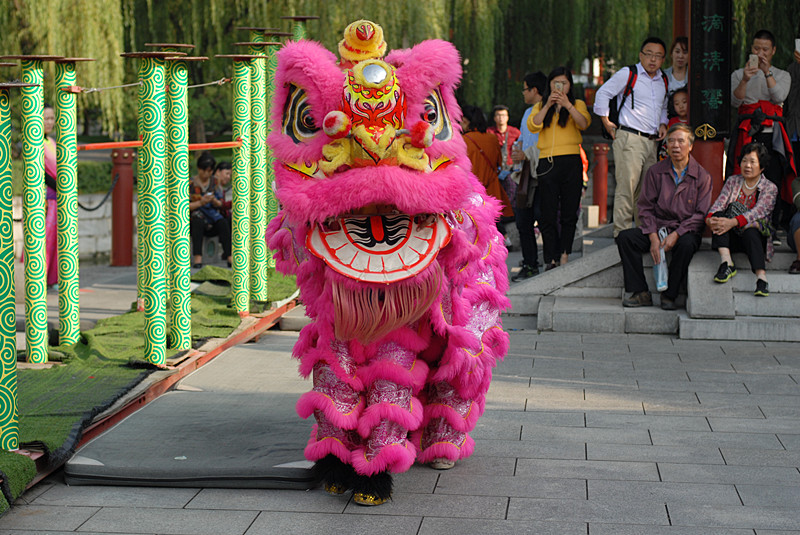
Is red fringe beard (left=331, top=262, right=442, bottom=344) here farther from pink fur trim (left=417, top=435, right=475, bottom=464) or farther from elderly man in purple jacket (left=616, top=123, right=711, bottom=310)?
elderly man in purple jacket (left=616, top=123, right=711, bottom=310)

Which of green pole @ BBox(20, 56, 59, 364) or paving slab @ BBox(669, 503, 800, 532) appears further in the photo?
green pole @ BBox(20, 56, 59, 364)

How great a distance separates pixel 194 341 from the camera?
23.0 ft

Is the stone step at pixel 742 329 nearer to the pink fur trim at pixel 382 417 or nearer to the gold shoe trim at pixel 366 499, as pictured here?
the pink fur trim at pixel 382 417

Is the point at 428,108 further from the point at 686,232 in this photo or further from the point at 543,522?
the point at 686,232

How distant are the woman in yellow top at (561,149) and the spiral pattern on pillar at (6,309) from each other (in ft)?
18.6

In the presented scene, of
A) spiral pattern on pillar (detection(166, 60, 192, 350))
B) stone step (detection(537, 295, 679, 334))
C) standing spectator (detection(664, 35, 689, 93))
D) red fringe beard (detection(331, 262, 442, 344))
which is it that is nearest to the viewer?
red fringe beard (detection(331, 262, 442, 344))

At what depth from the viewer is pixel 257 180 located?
842 centimetres

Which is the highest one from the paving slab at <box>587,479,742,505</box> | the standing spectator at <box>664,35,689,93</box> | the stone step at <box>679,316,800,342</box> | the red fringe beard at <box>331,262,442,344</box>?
the standing spectator at <box>664,35,689,93</box>

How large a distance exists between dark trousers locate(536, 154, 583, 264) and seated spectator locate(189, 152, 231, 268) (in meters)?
3.97

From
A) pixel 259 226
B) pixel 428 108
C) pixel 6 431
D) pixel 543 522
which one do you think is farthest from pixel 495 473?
pixel 259 226

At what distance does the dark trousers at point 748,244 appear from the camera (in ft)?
25.3

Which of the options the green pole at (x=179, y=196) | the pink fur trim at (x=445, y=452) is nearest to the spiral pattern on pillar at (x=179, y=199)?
the green pole at (x=179, y=196)

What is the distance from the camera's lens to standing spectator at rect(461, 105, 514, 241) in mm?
9938

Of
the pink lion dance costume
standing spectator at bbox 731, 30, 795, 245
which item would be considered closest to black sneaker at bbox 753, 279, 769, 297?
standing spectator at bbox 731, 30, 795, 245
